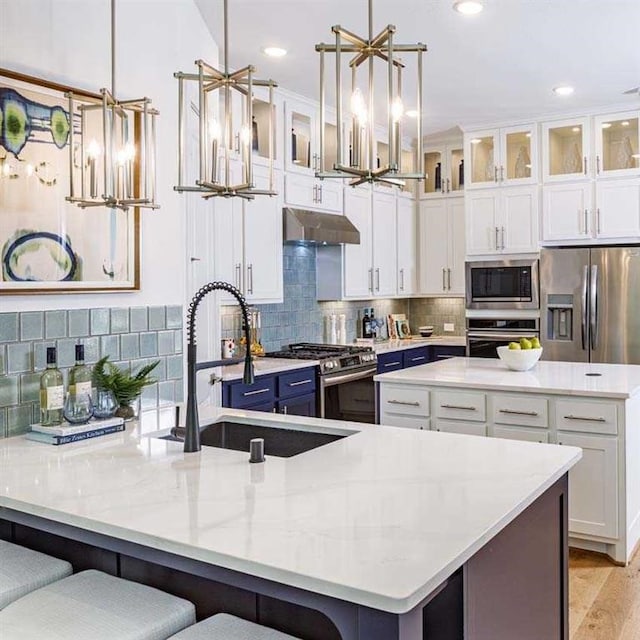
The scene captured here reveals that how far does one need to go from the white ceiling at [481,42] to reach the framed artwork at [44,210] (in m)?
1.34

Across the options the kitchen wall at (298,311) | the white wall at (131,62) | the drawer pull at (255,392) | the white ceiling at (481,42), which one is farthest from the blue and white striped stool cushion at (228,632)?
the kitchen wall at (298,311)

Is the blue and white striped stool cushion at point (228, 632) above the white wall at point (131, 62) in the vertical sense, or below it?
below

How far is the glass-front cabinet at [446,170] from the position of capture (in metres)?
6.46

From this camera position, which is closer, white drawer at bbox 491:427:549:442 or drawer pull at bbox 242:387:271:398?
white drawer at bbox 491:427:549:442

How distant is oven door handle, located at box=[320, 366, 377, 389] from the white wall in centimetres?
189

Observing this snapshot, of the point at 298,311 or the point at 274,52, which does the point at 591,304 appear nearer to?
the point at 298,311

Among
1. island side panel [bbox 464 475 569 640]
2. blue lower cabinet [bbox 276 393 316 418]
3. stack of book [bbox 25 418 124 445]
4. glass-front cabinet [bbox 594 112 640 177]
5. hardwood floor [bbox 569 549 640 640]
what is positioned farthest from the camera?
glass-front cabinet [bbox 594 112 640 177]

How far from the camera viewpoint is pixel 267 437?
7.58ft

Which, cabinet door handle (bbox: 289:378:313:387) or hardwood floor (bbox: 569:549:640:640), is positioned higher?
cabinet door handle (bbox: 289:378:313:387)

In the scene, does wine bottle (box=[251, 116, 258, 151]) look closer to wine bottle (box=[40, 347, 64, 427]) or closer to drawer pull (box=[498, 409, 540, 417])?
drawer pull (box=[498, 409, 540, 417])

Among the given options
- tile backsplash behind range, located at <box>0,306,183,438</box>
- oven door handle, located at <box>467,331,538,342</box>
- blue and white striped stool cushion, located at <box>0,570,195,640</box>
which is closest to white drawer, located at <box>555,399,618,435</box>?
tile backsplash behind range, located at <box>0,306,183,438</box>

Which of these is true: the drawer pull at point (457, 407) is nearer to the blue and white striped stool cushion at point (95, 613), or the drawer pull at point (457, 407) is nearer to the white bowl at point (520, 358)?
the white bowl at point (520, 358)

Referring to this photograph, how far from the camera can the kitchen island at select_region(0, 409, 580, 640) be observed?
1.17 metres

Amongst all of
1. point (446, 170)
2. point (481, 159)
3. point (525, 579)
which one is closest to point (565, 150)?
point (481, 159)
